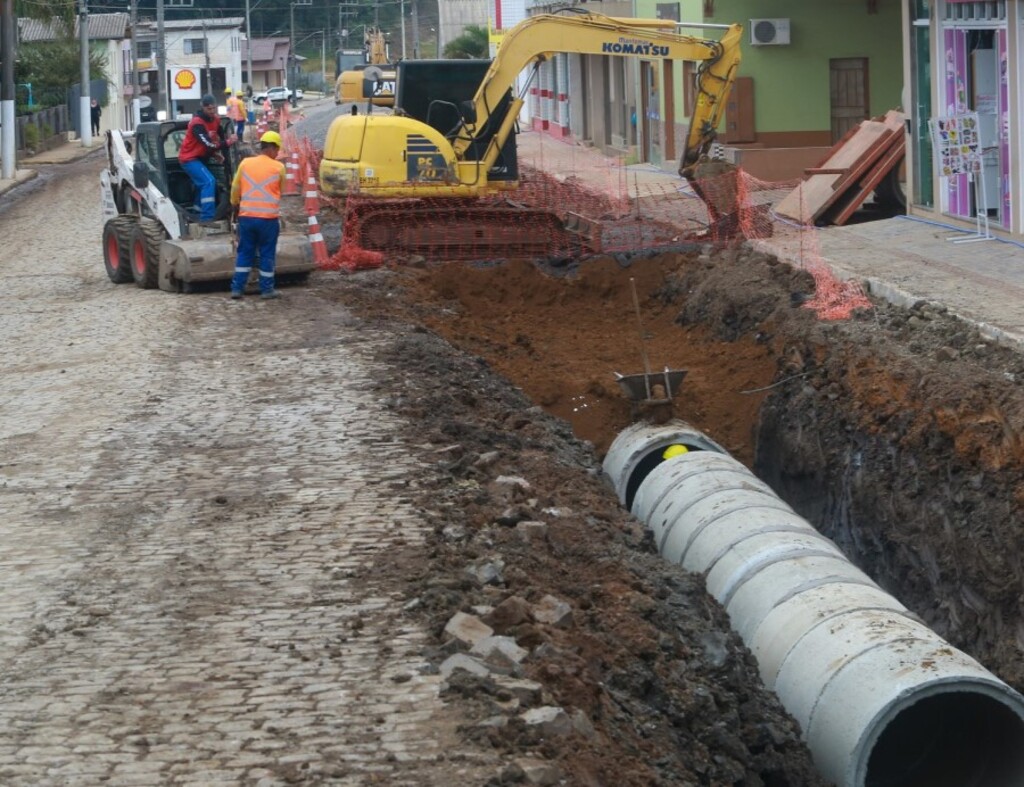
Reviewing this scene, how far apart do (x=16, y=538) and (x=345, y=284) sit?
353 inches

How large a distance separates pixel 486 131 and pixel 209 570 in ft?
40.7

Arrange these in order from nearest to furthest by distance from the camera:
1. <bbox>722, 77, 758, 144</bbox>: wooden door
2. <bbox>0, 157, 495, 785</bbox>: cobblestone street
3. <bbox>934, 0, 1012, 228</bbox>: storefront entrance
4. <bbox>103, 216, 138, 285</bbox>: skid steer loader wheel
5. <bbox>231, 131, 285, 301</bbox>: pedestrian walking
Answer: <bbox>0, 157, 495, 785</bbox>: cobblestone street
<bbox>231, 131, 285, 301</bbox>: pedestrian walking
<bbox>934, 0, 1012, 228</bbox>: storefront entrance
<bbox>103, 216, 138, 285</bbox>: skid steer loader wheel
<bbox>722, 77, 758, 144</bbox>: wooden door

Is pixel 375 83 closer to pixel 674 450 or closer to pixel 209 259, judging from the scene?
pixel 209 259

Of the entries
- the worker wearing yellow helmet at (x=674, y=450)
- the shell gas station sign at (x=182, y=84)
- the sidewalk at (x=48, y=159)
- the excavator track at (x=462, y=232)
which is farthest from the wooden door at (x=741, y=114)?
the shell gas station sign at (x=182, y=84)

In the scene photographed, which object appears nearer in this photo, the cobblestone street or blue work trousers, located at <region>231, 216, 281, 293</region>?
the cobblestone street

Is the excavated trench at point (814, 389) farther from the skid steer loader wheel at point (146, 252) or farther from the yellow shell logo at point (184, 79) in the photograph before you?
the yellow shell logo at point (184, 79)

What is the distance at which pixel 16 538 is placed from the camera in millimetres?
8414

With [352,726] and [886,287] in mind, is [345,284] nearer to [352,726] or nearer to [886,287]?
[886,287]

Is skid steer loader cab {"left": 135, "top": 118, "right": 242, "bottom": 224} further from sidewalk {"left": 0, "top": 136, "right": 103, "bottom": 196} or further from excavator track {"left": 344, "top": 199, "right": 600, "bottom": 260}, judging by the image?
sidewalk {"left": 0, "top": 136, "right": 103, "bottom": 196}

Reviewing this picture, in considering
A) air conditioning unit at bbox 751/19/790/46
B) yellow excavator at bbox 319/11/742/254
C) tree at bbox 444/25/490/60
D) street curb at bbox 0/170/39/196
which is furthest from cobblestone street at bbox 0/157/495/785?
tree at bbox 444/25/490/60

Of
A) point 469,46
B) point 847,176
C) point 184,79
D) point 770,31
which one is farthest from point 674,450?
point 469,46

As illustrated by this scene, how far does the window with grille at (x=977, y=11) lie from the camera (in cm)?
1714

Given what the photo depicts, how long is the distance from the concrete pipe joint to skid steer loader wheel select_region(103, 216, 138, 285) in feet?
30.8

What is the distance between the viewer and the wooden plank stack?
20828mm
